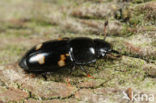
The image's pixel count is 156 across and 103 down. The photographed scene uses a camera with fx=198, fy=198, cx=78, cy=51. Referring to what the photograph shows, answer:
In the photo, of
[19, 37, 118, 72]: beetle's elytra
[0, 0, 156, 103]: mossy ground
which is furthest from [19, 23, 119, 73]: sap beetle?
[0, 0, 156, 103]: mossy ground

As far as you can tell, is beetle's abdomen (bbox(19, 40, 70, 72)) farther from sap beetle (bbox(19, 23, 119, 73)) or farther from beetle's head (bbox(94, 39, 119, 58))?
beetle's head (bbox(94, 39, 119, 58))

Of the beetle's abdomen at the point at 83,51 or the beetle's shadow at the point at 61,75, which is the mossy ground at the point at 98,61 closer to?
the beetle's shadow at the point at 61,75

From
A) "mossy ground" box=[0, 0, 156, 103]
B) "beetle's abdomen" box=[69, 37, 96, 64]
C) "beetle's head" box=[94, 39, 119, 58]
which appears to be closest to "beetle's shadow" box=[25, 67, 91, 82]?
"mossy ground" box=[0, 0, 156, 103]

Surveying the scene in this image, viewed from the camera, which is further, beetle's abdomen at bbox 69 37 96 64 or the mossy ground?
beetle's abdomen at bbox 69 37 96 64

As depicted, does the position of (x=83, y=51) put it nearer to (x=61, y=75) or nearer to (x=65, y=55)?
(x=65, y=55)

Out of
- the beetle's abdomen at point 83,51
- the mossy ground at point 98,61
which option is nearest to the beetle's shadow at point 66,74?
the mossy ground at point 98,61

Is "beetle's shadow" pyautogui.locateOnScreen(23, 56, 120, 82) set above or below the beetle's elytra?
below

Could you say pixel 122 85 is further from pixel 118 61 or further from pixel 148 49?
pixel 148 49
